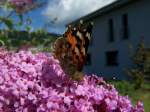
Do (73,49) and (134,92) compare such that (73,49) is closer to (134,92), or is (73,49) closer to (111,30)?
(134,92)

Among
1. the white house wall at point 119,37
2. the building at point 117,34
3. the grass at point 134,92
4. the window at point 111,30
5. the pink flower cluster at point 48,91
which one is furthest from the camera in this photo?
the window at point 111,30

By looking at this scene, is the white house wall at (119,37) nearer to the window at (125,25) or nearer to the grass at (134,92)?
the window at (125,25)

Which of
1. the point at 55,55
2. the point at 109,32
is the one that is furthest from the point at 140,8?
the point at 55,55

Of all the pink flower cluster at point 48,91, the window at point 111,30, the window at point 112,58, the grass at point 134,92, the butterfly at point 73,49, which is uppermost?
the window at point 111,30

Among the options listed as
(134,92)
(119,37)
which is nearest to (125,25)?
(119,37)

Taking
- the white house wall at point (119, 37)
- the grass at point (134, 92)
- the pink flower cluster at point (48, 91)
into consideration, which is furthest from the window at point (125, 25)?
the pink flower cluster at point (48, 91)

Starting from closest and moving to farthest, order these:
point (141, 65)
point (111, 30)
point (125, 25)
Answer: point (141, 65)
point (125, 25)
point (111, 30)

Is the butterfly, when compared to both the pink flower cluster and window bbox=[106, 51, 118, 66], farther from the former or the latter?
window bbox=[106, 51, 118, 66]

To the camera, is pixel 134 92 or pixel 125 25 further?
pixel 125 25

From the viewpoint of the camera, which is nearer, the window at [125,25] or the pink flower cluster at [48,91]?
the pink flower cluster at [48,91]
